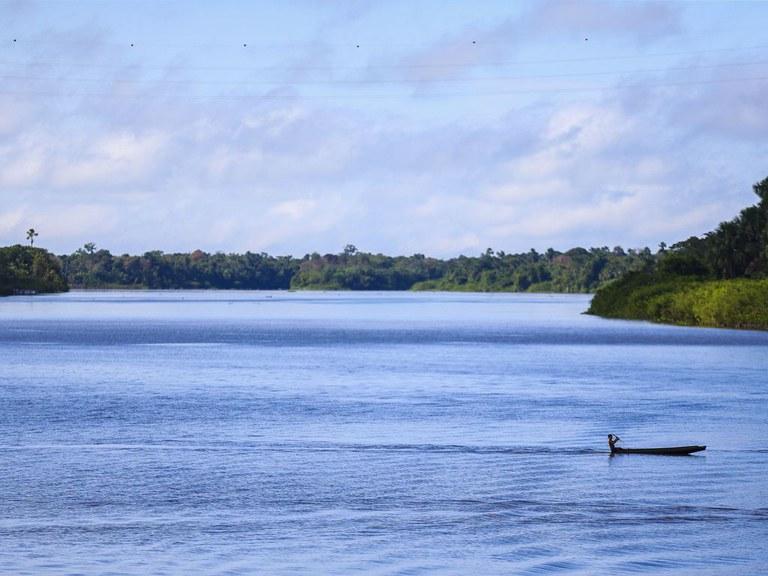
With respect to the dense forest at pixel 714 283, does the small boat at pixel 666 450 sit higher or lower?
lower

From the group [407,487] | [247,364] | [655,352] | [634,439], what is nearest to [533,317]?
[655,352]

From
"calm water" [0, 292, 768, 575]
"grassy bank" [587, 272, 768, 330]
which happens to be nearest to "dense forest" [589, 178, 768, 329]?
"grassy bank" [587, 272, 768, 330]

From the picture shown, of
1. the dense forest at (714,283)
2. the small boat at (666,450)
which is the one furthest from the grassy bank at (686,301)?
the small boat at (666,450)

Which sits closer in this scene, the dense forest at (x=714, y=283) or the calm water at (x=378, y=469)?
the calm water at (x=378, y=469)

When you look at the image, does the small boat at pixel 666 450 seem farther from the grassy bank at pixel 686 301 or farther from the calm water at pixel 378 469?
the grassy bank at pixel 686 301

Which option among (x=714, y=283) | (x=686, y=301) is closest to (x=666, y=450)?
(x=714, y=283)

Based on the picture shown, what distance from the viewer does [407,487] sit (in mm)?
30312

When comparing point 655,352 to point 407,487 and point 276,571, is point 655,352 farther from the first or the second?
point 276,571

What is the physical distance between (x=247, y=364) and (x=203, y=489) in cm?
4522

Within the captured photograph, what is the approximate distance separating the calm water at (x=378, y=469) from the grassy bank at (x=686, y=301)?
4378cm

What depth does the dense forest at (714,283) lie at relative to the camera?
117 meters

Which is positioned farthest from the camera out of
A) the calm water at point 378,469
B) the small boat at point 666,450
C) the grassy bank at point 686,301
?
the grassy bank at point 686,301

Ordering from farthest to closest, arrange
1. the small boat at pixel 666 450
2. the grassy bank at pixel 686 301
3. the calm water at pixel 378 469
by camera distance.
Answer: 1. the grassy bank at pixel 686 301
2. the small boat at pixel 666 450
3. the calm water at pixel 378 469

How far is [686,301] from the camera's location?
127500 mm
